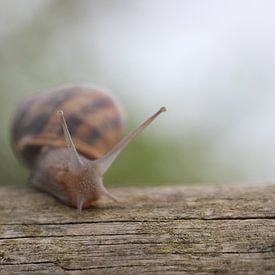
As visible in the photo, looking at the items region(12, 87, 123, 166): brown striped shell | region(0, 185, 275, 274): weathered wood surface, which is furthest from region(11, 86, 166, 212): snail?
region(0, 185, 275, 274): weathered wood surface

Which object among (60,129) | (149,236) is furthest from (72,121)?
(149,236)

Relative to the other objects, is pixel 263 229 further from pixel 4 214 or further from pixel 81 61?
pixel 81 61

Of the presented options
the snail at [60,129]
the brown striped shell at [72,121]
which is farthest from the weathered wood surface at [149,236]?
the brown striped shell at [72,121]

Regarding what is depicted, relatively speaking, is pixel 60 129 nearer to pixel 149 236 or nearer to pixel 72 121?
pixel 72 121

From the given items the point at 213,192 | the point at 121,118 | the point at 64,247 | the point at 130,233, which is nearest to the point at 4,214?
the point at 64,247

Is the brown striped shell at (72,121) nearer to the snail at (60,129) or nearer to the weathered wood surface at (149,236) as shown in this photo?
the snail at (60,129)
